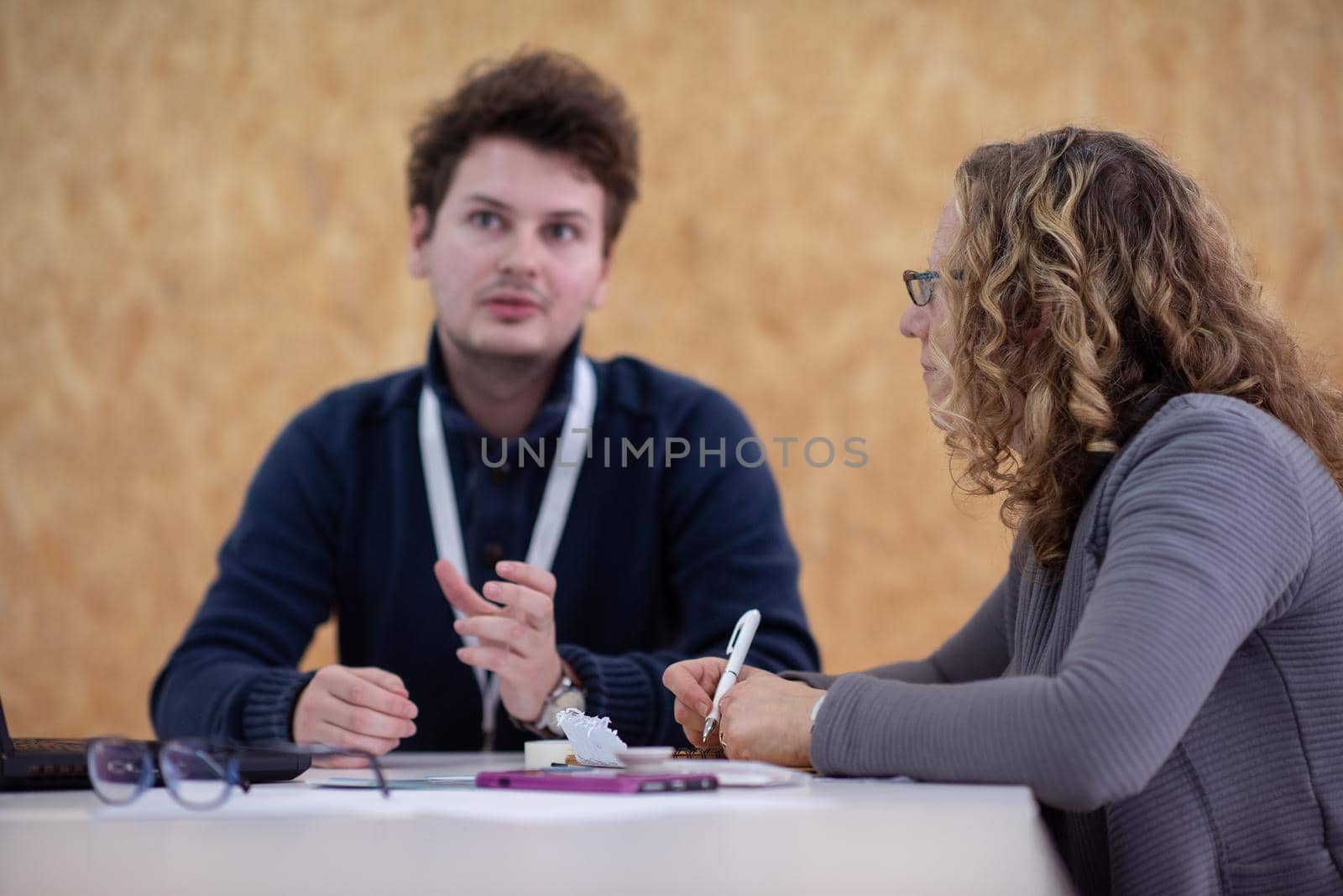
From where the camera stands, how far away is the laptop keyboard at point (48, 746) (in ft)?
3.00

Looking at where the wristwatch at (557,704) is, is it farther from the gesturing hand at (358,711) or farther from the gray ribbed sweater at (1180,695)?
the gray ribbed sweater at (1180,695)

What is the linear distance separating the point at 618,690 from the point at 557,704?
→ 72 millimetres

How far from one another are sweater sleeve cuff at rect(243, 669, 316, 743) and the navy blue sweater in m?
0.24

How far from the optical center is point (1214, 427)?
852mm

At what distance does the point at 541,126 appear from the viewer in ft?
6.33

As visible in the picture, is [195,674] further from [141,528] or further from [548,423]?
[141,528]


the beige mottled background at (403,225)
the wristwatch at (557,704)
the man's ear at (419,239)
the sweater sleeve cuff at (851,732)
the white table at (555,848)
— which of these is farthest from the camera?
the beige mottled background at (403,225)

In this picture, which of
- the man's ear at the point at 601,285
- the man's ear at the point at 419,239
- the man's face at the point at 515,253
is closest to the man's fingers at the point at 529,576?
the man's face at the point at 515,253

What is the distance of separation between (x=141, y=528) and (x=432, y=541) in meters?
1.65

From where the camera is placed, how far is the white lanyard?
5.99 feet

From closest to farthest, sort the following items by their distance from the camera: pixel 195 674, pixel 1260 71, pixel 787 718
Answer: pixel 787 718 → pixel 195 674 → pixel 1260 71

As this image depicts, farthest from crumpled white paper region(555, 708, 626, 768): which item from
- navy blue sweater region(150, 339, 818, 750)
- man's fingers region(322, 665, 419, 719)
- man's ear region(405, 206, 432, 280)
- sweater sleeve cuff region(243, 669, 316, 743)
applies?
man's ear region(405, 206, 432, 280)

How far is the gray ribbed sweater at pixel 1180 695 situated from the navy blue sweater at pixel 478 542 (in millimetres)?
853

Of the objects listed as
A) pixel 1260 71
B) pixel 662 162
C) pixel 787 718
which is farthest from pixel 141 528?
pixel 1260 71
